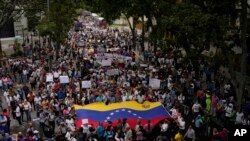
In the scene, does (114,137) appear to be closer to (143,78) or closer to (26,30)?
(143,78)

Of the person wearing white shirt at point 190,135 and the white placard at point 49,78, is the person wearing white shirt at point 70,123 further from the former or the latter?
the white placard at point 49,78

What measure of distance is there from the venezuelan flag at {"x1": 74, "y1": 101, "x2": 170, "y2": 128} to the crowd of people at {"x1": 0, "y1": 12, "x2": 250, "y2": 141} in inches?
15.7

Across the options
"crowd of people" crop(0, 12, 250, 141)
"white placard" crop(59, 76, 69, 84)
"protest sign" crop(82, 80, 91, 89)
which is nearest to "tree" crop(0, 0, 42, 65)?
"crowd of people" crop(0, 12, 250, 141)

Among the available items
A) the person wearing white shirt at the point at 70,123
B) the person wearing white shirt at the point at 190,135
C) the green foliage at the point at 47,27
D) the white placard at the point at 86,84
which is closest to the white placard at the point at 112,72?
the white placard at the point at 86,84

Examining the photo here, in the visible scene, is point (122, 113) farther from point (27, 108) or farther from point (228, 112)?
point (27, 108)

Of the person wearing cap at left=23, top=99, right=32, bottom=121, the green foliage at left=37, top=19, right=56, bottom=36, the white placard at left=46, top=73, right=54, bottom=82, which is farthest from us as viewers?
the green foliage at left=37, top=19, right=56, bottom=36

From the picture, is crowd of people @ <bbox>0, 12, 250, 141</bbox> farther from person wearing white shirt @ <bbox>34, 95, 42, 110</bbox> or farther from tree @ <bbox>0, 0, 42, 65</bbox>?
tree @ <bbox>0, 0, 42, 65</bbox>

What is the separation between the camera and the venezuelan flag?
23.4 m

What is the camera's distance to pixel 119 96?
87.6 feet

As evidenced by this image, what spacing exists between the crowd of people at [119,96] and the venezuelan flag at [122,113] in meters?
0.40

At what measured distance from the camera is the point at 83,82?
29562 mm

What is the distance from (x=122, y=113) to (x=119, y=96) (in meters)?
2.96

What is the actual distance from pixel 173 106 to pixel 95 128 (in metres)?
5.14

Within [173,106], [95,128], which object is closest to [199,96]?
[173,106]
